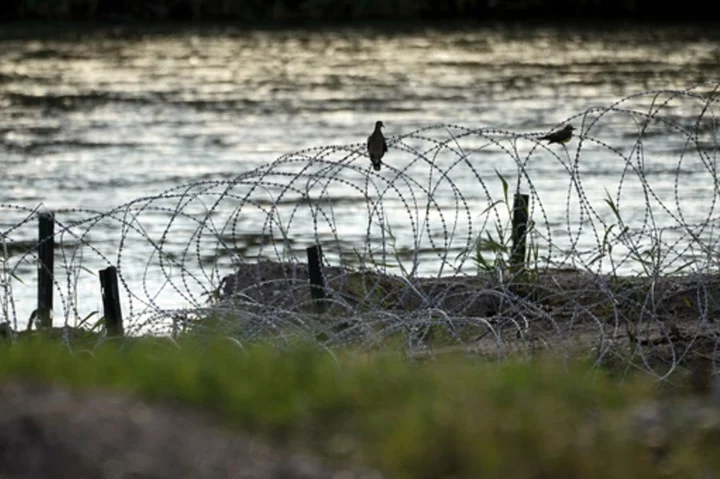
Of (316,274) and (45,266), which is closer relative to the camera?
(45,266)

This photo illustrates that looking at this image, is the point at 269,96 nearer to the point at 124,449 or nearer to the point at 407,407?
the point at 407,407

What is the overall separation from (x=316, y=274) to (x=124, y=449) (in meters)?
4.49

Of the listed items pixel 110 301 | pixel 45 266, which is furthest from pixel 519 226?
pixel 45 266

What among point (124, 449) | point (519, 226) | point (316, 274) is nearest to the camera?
point (124, 449)

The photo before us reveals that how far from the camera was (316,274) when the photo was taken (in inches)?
324

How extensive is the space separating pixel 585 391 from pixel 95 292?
6.78 m

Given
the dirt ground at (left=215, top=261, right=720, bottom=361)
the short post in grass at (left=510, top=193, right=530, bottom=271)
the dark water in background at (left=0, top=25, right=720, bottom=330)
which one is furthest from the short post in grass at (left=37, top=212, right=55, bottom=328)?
the short post in grass at (left=510, top=193, right=530, bottom=271)

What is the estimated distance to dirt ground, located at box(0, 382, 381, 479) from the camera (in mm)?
3684

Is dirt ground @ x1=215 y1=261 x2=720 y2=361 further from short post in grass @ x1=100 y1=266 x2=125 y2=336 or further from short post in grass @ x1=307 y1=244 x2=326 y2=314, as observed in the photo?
short post in grass @ x1=100 y1=266 x2=125 y2=336

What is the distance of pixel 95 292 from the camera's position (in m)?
11.0

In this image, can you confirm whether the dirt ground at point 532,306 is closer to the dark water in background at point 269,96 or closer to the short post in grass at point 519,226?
the short post in grass at point 519,226

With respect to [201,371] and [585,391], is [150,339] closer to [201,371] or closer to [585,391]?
[201,371]

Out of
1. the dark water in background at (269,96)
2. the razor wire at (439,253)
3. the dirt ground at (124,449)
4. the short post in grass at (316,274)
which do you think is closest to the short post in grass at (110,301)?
the razor wire at (439,253)

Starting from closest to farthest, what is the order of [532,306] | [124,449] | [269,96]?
1. [124,449]
2. [532,306]
3. [269,96]
